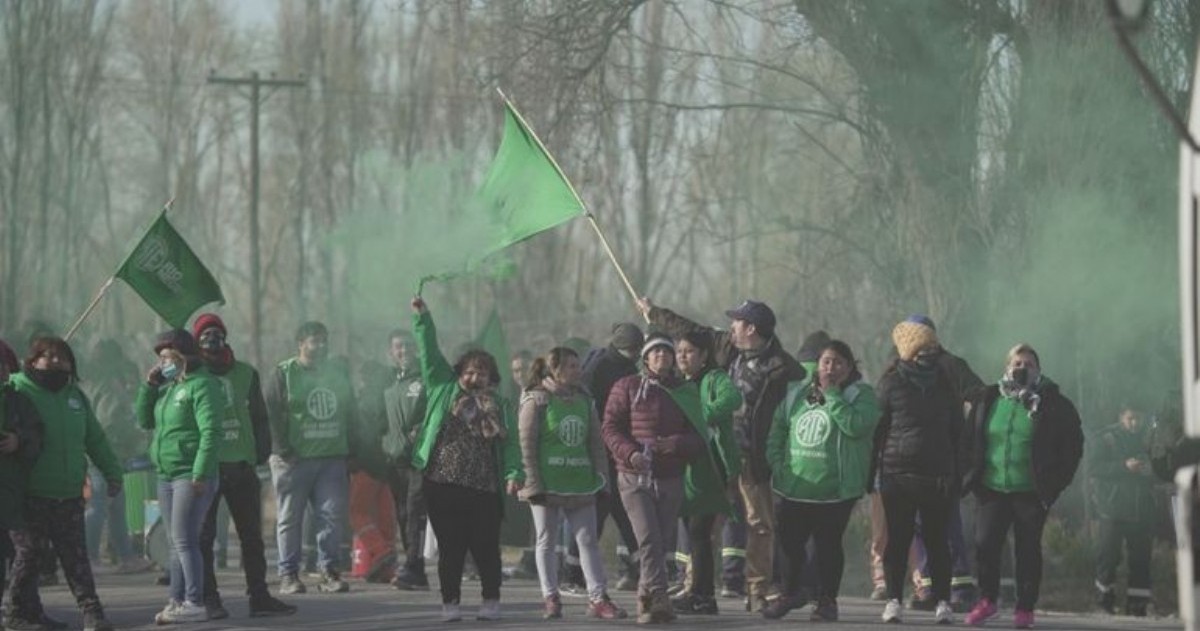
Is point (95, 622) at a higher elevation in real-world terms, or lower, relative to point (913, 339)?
lower

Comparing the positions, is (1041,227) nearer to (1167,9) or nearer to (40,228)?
(1167,9)

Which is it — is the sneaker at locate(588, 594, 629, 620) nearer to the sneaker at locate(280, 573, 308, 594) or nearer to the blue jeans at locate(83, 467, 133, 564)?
the sneaker at locate(280, 573, 308, 594)

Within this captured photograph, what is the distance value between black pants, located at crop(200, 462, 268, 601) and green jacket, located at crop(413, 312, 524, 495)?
1.30 meters

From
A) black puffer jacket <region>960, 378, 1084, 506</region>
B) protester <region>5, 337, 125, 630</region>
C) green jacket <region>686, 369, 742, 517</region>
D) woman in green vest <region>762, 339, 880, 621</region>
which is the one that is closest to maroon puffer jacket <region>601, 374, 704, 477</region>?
green jacket <region>686, 369, 742, 517</region>

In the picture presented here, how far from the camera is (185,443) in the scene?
1593cm

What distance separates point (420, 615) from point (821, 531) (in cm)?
251

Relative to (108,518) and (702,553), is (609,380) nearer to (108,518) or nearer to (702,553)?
(702,553)

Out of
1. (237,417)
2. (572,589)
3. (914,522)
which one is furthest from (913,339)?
(237,417)

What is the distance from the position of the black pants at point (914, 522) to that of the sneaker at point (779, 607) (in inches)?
22.6

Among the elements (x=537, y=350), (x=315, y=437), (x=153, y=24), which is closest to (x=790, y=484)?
(x=315, y=437)

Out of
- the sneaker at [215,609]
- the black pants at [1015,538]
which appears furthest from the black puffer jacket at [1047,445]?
the sneaker at [215,609]

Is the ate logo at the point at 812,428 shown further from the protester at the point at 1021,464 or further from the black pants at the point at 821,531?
the protester at the point at 1021,464

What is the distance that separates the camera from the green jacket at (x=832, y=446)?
15789 millimetres

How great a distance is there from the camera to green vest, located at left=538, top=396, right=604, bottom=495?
1591 centimetres
